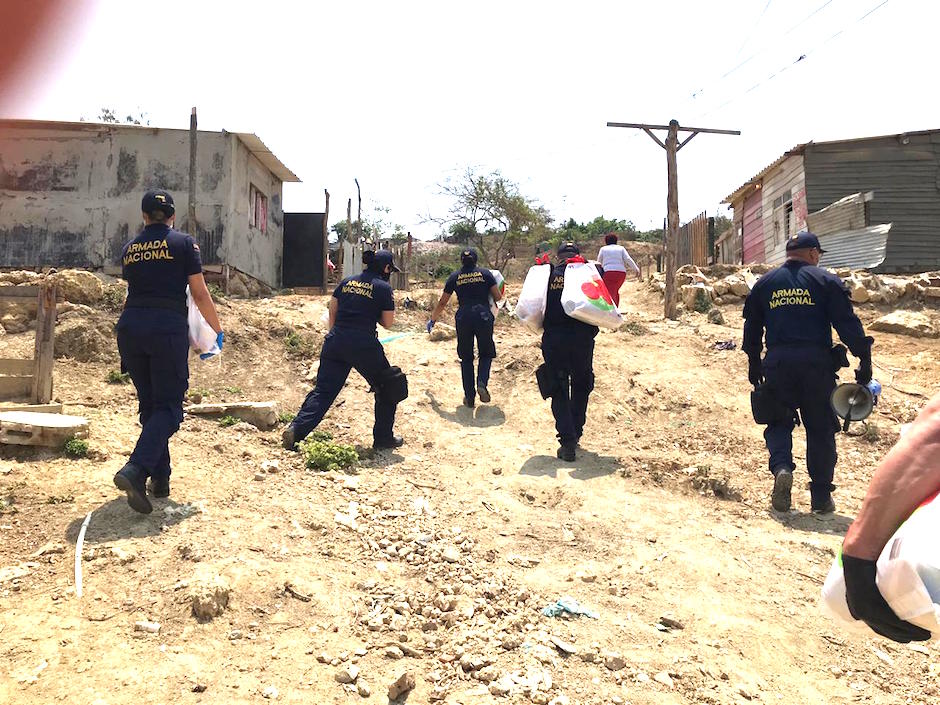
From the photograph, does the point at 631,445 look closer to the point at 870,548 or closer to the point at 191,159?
the point at 870,548

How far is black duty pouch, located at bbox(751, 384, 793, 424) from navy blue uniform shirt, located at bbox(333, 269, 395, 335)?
9.31 feet

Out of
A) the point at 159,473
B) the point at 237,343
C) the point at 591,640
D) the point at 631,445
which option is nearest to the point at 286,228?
the point at 237,343

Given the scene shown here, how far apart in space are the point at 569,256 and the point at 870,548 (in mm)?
5335

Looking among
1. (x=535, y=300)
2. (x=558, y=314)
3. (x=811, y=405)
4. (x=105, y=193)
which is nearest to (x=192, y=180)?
(x=105, y=193)

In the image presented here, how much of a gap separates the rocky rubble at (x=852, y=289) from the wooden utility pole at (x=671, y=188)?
0.81 metres

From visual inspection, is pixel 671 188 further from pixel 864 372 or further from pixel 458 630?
pixel 458 630

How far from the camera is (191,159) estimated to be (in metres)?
14.8

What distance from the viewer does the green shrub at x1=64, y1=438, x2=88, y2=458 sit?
180 inches

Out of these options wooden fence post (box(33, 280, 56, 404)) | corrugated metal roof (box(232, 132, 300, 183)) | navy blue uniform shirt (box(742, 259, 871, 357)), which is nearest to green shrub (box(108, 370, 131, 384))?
wooden fence post (box(33, 280, 56, 404))

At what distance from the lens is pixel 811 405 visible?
4852 millimetres

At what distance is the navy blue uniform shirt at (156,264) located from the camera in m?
4.13

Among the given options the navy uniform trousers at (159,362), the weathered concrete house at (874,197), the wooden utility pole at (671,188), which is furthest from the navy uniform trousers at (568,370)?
the weathered concrete house at (874,197)

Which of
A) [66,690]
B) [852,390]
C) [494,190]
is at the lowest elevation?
[66,690]

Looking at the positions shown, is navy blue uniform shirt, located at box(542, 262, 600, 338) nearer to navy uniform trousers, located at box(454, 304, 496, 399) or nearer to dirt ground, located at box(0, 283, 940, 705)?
dirt ground, located at box(0, 283, 940, 705)
